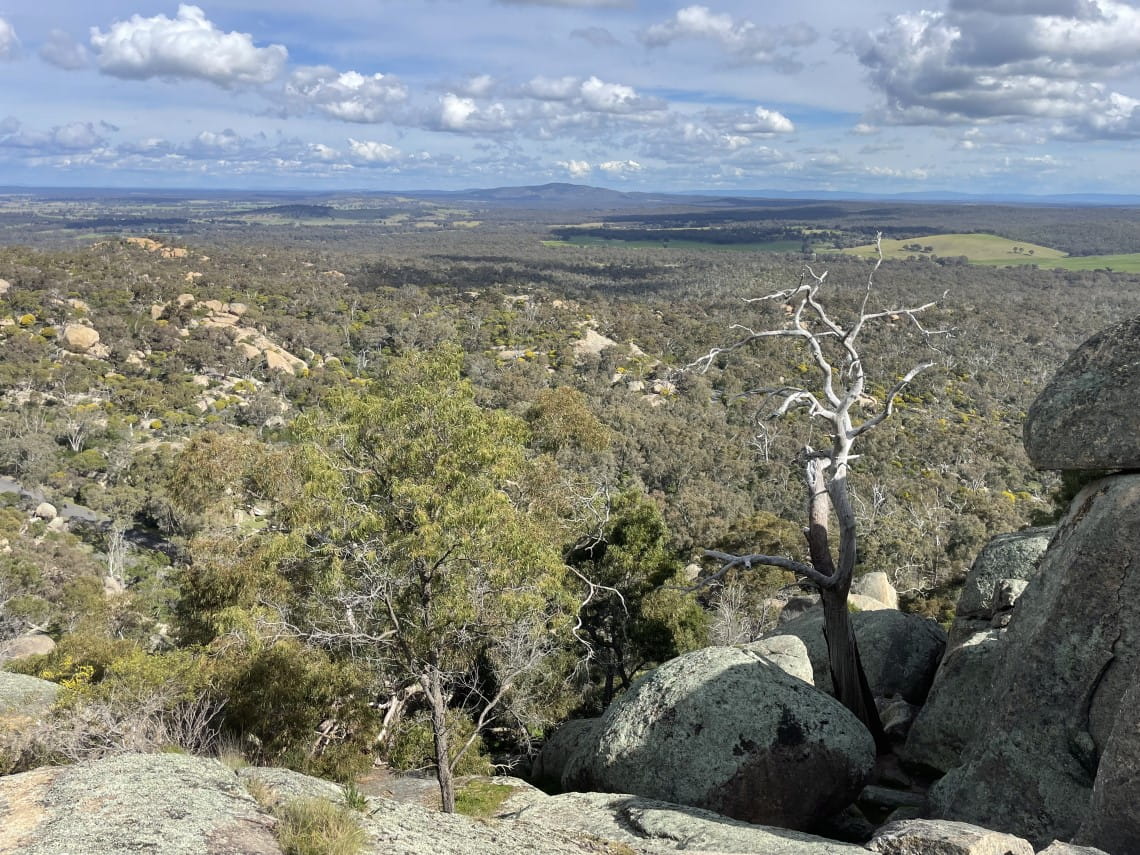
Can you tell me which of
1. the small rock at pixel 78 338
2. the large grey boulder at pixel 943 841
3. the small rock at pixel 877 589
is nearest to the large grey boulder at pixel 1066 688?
the large grey boulder at pixel 943 841

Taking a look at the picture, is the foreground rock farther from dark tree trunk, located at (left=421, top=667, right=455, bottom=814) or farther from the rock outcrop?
the rock outcrop

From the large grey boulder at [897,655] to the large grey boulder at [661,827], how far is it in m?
7.75

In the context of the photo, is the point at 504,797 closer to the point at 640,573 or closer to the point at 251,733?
the point at 251,733

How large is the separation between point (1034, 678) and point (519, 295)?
14354cm

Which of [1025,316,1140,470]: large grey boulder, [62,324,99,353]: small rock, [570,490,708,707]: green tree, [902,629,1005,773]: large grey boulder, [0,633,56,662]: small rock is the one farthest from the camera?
[62,324,99,353]: small rock

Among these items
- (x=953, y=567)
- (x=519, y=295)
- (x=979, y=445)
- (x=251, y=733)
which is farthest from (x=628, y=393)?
(x=251, y=733)

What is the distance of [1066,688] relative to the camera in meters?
9.98

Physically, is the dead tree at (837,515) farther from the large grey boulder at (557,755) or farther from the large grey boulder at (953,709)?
the large grey boulder at (557,755)

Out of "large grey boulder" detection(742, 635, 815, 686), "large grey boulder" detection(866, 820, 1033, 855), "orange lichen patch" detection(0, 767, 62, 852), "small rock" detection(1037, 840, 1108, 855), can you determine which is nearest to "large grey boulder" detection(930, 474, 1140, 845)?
"small rock" detection(1037, 840, 1108, 855)

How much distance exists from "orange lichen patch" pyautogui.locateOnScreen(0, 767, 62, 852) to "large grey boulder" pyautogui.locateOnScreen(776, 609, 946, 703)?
1514 centimetres

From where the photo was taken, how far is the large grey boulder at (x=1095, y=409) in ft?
33.5

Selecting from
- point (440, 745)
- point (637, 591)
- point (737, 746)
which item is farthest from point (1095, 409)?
point (637, 591)

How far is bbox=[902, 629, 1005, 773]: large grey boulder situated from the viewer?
13.6 m

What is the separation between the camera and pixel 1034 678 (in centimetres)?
1027
